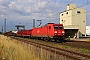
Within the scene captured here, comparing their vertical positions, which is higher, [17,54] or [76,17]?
[76,17]

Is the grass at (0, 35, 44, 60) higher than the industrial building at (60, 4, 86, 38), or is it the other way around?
the industrial building at (60, 4, 86, 38)

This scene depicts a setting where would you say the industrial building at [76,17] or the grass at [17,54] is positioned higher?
the industrial building at [76,17]

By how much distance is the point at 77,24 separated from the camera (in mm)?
72250

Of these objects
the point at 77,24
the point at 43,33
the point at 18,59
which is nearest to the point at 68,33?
the point at 77,24

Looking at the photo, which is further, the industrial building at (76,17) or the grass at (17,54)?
the industrial building at (76,17)

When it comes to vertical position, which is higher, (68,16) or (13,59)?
(68,16)

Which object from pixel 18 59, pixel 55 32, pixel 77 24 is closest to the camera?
pixel 18 59

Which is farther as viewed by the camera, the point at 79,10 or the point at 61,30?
the point at 79,10

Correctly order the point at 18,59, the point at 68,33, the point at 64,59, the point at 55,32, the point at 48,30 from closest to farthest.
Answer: the point at 18,59
the point at 64,59
the point at 55,32
the point at 48,30
the point at 68,33

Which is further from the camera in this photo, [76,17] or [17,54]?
[76,17]

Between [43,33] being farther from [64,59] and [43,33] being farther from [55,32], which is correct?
[64,59]

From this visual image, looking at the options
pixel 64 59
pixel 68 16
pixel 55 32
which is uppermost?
pixel 68 16

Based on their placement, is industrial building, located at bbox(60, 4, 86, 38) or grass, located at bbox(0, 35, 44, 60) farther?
industrial building, located at bbox(60, 4, 86, 38)

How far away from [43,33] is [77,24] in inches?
1489
